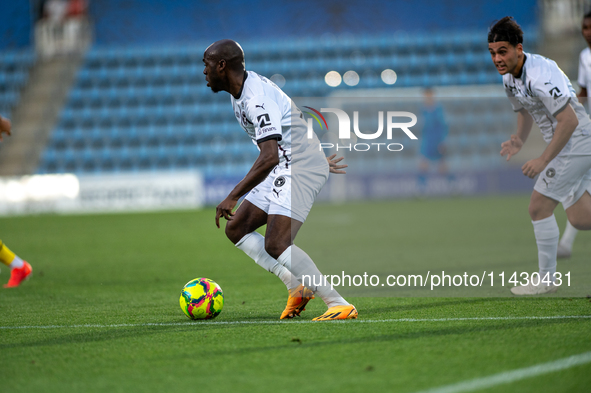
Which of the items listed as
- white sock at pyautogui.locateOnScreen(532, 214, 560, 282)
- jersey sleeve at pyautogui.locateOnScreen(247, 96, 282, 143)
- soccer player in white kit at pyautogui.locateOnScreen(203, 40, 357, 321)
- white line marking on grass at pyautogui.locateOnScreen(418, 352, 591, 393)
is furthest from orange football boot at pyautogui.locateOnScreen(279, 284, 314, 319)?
white sock at pyautogui.locateOnScreen(532, 214, 560, 282)

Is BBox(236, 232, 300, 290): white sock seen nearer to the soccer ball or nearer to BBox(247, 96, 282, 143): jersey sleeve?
the soccer ball

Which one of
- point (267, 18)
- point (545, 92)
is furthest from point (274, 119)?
point (267, 18)

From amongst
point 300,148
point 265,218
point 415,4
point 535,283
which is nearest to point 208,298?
point 265,218

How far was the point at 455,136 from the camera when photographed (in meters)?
7.64

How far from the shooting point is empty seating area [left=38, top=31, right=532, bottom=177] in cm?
2022

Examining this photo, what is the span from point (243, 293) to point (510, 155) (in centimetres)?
236

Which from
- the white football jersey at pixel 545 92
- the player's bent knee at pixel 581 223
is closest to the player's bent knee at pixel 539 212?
the player's bent knee at pixel 581 223

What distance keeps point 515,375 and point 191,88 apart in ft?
65.6

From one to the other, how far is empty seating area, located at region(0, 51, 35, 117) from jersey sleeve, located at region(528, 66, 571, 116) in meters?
20.3

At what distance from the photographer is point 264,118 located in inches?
157

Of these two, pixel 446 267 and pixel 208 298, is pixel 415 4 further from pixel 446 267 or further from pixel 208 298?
pixel 208 298

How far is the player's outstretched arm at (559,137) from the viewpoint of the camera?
463cm

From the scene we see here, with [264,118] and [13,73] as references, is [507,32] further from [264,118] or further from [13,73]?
[13,73]

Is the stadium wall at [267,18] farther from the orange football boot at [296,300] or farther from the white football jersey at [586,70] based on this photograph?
the orange football boot at [296,300]
